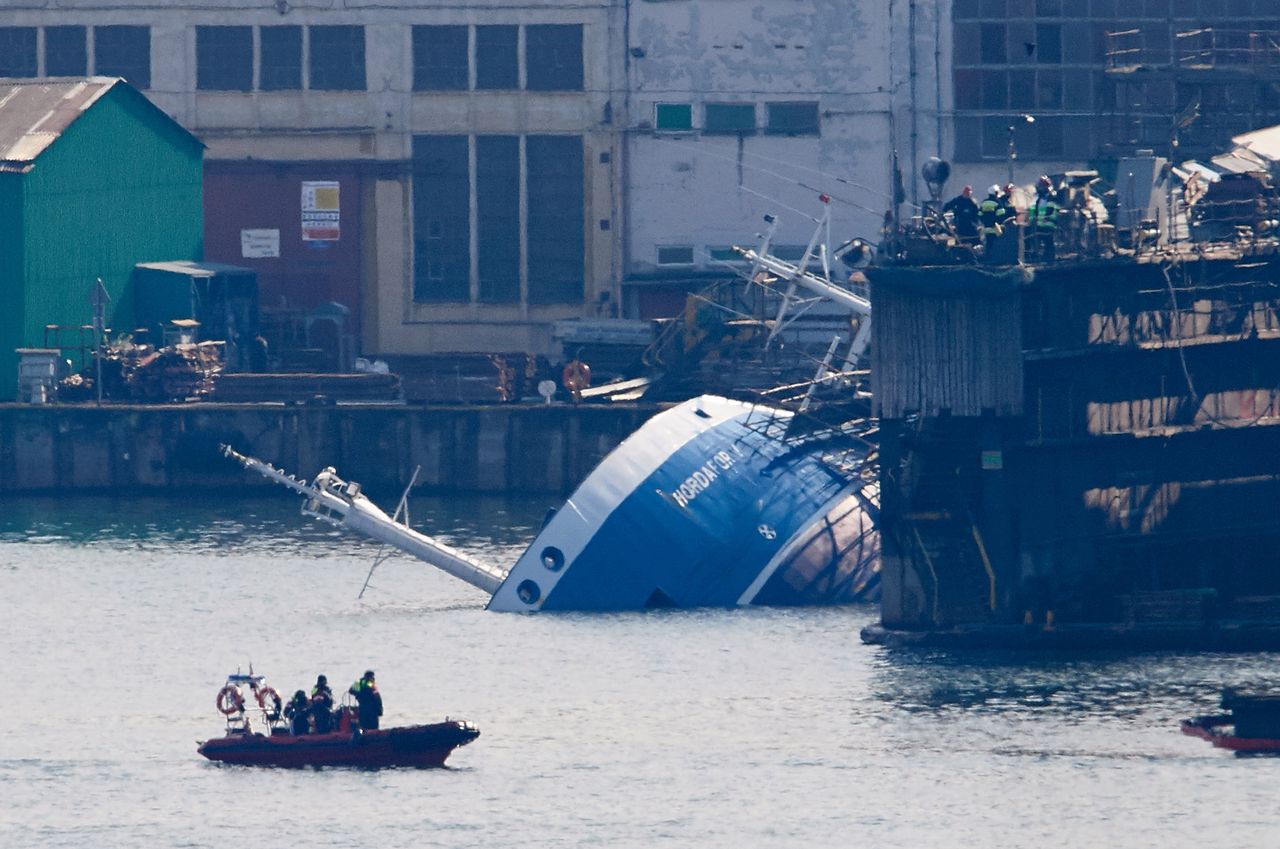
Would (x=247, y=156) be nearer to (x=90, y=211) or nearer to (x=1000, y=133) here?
(x=90, y=211)

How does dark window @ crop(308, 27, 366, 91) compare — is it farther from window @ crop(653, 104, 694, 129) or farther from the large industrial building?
window @ crop(653, 104, 694, 129)

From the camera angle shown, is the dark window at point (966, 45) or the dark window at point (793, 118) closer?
the dark window at point (966, 45)

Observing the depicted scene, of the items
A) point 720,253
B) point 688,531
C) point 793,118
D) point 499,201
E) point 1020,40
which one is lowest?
point 688,531

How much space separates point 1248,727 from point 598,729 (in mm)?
13811

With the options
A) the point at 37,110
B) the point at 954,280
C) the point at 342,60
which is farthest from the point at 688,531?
the point at 342,60

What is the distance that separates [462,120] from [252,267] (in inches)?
366

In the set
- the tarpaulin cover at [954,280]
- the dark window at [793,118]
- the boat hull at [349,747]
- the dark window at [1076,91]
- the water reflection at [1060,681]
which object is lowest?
the boat hull at [349,747]

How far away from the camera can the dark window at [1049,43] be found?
408 ft

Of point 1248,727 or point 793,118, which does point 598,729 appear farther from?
A: point 793,118

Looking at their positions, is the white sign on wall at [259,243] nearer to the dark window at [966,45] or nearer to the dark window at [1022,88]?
the dark window at [966,45]

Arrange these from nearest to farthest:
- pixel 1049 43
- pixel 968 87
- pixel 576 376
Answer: pixel 576 376
pixel 1049 43
pixel 968 87

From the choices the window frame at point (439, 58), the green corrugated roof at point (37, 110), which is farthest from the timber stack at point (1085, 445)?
the window frame at point (439, 58)

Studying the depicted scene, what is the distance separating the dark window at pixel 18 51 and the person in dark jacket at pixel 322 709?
189ft

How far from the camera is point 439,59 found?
128m
